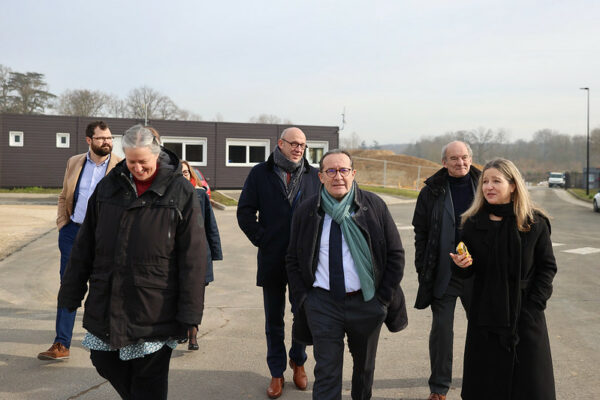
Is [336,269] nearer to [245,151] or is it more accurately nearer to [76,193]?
[76,193]

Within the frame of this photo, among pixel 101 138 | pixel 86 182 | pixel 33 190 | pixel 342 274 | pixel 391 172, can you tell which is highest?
pixel 391 172

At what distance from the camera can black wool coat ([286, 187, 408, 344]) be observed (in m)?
3.53

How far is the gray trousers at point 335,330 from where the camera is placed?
344 cm

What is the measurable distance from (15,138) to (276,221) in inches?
1219

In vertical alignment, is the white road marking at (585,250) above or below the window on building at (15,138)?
below

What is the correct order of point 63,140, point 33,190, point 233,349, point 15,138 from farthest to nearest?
point 63,140, point 15,138, point 33,190, point 233,349

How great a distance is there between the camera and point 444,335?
4.30 m

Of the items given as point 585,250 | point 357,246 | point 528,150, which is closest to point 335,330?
point 357,246

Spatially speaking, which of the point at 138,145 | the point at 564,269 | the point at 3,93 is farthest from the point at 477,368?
the point at 3,93

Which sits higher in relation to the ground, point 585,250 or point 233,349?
point 585,250

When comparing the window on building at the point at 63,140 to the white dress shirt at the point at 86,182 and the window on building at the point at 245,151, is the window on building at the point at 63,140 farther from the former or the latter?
the white dress shirt at the point at 86,182

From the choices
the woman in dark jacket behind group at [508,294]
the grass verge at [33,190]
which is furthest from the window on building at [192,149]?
the woman in dark jacket behind group at [508,294]

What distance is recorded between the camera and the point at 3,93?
2370 inches

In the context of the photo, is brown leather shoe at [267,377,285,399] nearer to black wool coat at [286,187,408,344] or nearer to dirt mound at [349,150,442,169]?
black wool coat at [286,187,408,344]
